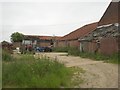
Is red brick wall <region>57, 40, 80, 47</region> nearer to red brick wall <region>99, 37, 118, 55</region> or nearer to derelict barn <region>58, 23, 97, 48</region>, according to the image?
derelict barn <region>58, 23, 97, 48</region>

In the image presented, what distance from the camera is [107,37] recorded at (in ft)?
79.7

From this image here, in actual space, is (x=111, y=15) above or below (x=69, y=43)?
above

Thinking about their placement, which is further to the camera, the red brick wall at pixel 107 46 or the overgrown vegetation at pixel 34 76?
the red brick wall at pixel 107 46

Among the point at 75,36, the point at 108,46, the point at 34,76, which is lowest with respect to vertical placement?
the point at 34,76

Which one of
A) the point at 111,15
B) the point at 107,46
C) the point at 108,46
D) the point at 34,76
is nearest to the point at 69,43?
the point at 111,15

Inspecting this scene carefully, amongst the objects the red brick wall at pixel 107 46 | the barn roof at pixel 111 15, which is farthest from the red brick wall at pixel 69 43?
the red brick wall at pixel 107 46

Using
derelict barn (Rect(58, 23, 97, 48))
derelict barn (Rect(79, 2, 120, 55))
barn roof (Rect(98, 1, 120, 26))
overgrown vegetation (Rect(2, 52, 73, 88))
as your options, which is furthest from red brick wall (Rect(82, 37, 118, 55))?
derelict barn (Rect(58, 23, 97, 48))

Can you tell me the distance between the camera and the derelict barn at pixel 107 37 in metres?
23.3

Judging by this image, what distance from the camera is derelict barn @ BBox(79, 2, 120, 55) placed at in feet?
76.5

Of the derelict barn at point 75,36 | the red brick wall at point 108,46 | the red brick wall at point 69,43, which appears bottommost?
the red brick wall at point 108,46

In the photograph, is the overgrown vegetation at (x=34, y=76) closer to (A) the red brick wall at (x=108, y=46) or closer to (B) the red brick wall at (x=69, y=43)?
(A) the red brick wall at (x=108, y=46)

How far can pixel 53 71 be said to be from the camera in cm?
1150

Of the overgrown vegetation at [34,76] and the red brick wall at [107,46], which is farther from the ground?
the red brick wall at [107,46]

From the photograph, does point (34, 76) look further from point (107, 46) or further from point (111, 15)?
point (111, 15)
